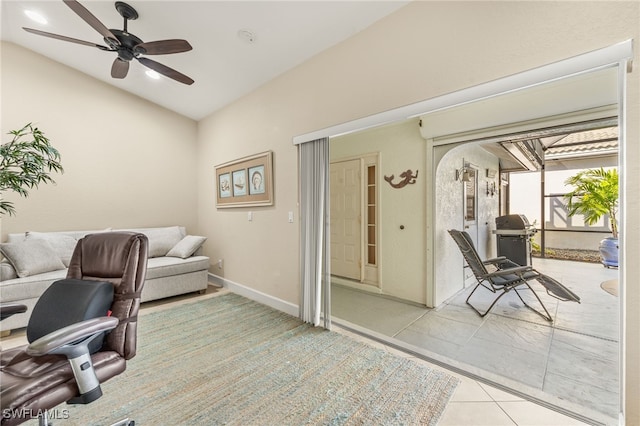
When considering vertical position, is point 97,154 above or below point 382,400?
above

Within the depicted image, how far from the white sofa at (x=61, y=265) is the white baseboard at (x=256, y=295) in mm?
399

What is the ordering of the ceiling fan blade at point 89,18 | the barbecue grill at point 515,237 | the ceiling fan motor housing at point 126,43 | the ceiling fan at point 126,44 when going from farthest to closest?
the barbecue grill at point 515,237
the ceiling fan motor housing at point 126,43
the ceiling fan at point 126,44
the ceiling fan blade at point 89,18

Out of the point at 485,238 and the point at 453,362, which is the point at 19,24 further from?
the point at 485,238

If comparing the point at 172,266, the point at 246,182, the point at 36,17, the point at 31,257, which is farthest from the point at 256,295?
the point at 36,17

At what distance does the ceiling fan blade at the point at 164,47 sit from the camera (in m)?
2.18

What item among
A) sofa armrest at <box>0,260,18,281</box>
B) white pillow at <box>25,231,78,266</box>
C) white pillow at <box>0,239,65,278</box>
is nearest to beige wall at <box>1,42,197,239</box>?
white pillow at <box>25,231,78,266</box>

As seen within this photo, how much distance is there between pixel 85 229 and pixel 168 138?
1902 mm

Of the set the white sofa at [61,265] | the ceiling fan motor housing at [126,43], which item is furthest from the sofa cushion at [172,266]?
the ceiling fan motor housing at [126,43]

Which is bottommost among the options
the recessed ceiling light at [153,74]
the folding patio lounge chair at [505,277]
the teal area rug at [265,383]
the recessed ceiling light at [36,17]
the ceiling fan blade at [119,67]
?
the teal area rug at [265,383]

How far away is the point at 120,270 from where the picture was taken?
1498 millimetres

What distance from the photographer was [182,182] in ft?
15.5

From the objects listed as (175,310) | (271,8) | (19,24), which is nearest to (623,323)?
(271,8)

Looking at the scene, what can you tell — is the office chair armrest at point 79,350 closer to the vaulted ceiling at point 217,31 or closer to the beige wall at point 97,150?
the vaulted ceiling at point 217,31

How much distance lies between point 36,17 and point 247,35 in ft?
7.95
